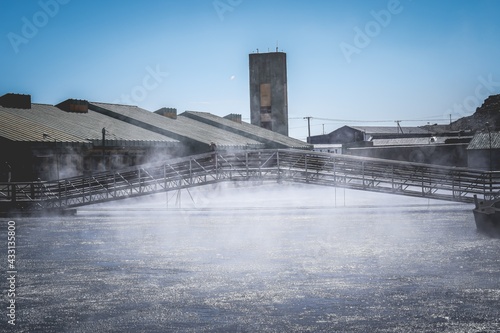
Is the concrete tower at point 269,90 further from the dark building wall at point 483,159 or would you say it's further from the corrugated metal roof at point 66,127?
the corrugated metal roof at point 66,127

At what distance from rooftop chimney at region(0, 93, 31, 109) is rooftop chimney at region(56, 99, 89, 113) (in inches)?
136

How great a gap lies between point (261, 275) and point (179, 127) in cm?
3368

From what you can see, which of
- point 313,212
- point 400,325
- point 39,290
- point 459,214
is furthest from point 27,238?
point 459,214

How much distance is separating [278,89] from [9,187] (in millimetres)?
43627

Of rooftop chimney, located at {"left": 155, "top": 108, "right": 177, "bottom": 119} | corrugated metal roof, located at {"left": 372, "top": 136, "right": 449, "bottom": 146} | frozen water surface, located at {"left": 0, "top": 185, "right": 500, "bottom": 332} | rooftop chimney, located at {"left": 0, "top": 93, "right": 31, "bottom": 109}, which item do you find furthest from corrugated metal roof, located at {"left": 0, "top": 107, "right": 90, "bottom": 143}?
corrugated metal roof, located at {"left": 372, "top": 136, "right": 449, "bottom": 146}

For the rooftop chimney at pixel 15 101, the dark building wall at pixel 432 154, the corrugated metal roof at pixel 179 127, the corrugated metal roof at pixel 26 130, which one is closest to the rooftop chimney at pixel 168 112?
the corrugated metal roof at pixel 179 127

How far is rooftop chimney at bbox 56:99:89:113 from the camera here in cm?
3903

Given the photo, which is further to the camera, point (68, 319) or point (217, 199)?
point (217, 199)

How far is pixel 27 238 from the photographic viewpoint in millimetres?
17172

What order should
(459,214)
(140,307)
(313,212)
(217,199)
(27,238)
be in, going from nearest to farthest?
(140,307), (27,238), (459,214), (313,212), (217,199)

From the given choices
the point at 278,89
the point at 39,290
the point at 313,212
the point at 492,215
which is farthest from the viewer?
the point at 278,89

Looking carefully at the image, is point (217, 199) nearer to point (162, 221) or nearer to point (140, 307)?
point (162, 221)

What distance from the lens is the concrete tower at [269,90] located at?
65.9 metres

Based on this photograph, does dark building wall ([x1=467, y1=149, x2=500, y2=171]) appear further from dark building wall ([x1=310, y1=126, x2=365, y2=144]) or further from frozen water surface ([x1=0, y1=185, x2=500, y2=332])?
dark building wall ([x1=310, y1=126, x2=365, y2=144])
